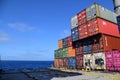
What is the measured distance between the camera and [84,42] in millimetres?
32281

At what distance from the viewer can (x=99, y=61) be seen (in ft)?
90.8

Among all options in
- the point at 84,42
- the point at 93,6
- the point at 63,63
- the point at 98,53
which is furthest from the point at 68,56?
the point at 93,6

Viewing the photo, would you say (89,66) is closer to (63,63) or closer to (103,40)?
(103,40)

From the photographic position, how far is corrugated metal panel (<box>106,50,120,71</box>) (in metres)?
24.0

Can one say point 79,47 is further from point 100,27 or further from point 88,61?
point 100,27

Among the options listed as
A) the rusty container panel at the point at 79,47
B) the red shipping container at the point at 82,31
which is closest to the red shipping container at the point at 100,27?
the red shipping container at the point at 82,31

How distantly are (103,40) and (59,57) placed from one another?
18.6m

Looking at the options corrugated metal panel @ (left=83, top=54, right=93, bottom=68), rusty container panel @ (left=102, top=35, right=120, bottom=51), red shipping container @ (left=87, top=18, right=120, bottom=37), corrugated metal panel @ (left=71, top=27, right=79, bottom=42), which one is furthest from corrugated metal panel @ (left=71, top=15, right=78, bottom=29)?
rusty container panel @ (left=102, top=35, right=120, bottom=51)

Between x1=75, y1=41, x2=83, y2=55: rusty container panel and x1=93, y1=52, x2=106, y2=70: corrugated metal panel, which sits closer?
x1=93, y1=52, x2=106, y2=70: corrugated metal panel

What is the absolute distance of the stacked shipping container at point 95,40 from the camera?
26516mm

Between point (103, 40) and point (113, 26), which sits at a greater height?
point (113, 26)

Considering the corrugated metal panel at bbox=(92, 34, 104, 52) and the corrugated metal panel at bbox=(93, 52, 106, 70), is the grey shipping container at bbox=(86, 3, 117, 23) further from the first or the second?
the corrugated metal panel at bbox=(93, 52, 106, 70)

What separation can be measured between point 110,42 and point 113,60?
13.9ft

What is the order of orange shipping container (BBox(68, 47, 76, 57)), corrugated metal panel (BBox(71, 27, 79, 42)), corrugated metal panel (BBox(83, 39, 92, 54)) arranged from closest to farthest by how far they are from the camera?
corrugated metal panel (BBox(83, 39, 92, 54)) < corrugated metal panel (BBox(71, 27, 79, 42)) < orange shipping container (BBox(68, 47, 76, 57))
